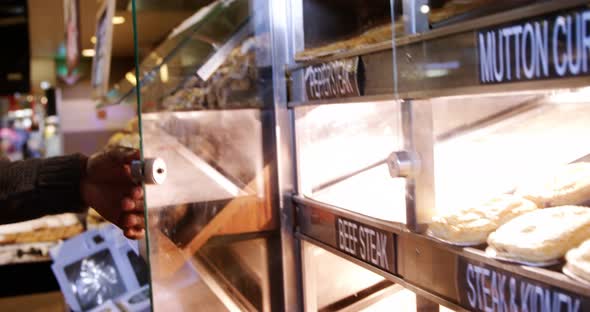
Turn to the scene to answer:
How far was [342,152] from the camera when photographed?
1790 mm

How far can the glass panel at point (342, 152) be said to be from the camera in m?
1.69

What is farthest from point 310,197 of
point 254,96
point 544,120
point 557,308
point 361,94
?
point 557,308

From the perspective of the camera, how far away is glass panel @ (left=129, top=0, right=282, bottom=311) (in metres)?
1.50

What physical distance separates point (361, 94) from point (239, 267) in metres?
0.63

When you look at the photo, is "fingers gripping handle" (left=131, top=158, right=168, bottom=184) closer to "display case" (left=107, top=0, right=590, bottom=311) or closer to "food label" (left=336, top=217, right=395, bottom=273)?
"display case" (left=107, top=0, right=590, bottom=311)

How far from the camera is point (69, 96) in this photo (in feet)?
45.5

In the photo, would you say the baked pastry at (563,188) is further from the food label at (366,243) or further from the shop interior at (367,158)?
the food label at (366,243)

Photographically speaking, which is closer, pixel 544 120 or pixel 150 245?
pixel 150 245

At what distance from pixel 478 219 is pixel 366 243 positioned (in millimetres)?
274

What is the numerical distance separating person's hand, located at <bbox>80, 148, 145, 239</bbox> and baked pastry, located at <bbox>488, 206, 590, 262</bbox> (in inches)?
32.8

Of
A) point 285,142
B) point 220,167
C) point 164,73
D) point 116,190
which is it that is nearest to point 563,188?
point 285,142

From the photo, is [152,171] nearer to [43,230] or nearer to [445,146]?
[445,146]

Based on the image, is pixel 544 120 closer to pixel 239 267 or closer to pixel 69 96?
pixel 239 267

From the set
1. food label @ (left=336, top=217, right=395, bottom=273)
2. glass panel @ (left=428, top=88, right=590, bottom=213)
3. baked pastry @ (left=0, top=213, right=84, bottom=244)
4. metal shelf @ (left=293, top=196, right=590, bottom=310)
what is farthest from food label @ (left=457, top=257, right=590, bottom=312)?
baked pastry @ (left=0, top=213, right=84, bottom=244)
